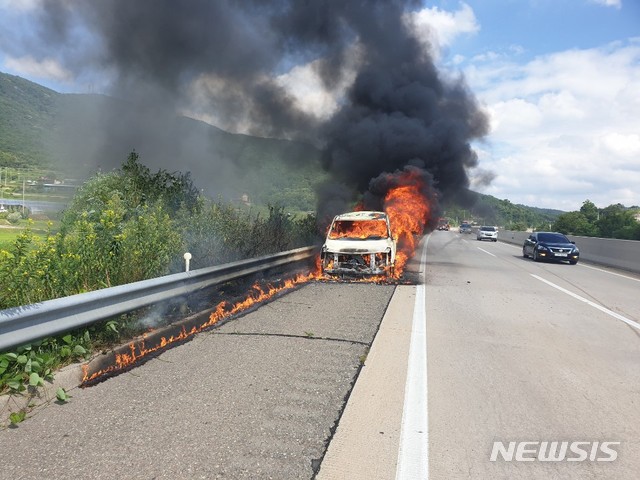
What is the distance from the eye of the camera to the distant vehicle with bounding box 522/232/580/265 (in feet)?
65.6

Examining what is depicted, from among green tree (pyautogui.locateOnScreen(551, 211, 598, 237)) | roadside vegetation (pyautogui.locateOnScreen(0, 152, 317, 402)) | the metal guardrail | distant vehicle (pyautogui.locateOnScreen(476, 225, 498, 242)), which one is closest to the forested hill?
roadside vegetation (pyautogui.locateOnScreen(0, 152, 317, 402))

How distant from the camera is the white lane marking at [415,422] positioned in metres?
2.83

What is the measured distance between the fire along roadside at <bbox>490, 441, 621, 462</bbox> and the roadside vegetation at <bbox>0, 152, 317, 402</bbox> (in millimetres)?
3489

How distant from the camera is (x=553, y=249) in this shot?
20.2 metres

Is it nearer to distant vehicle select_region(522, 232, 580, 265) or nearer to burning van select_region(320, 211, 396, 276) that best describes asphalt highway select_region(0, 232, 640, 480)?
Result: burning van select_region(320, 211, 396, 276)

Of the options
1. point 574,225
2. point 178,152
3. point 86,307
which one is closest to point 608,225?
point 574,225

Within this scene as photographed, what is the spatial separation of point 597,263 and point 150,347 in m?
22.5

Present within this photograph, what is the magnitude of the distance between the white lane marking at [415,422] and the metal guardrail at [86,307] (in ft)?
9.80

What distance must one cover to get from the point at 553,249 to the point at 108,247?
62.5 ft

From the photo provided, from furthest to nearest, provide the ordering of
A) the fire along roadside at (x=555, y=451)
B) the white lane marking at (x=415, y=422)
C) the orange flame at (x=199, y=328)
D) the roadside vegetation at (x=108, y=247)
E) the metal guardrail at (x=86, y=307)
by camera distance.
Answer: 1. the orange flame at (x=199, y=328)
2. the roadside vegetation at (x=108, y=247)
3. the metal guardrail at (x=86, y=307)
4. the fire along roadside at (x=555, y=451)
5. the white lane marking at (x=415, y=422)

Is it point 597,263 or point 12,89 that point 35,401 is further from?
point 12,89

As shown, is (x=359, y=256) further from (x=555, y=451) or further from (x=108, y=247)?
(x=555, y=451)

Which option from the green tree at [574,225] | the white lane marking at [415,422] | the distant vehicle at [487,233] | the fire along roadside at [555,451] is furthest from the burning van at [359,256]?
the green tree at [574,225]

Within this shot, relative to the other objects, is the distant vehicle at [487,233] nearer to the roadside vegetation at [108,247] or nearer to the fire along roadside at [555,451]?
the roadside vegetation at [108,247]
